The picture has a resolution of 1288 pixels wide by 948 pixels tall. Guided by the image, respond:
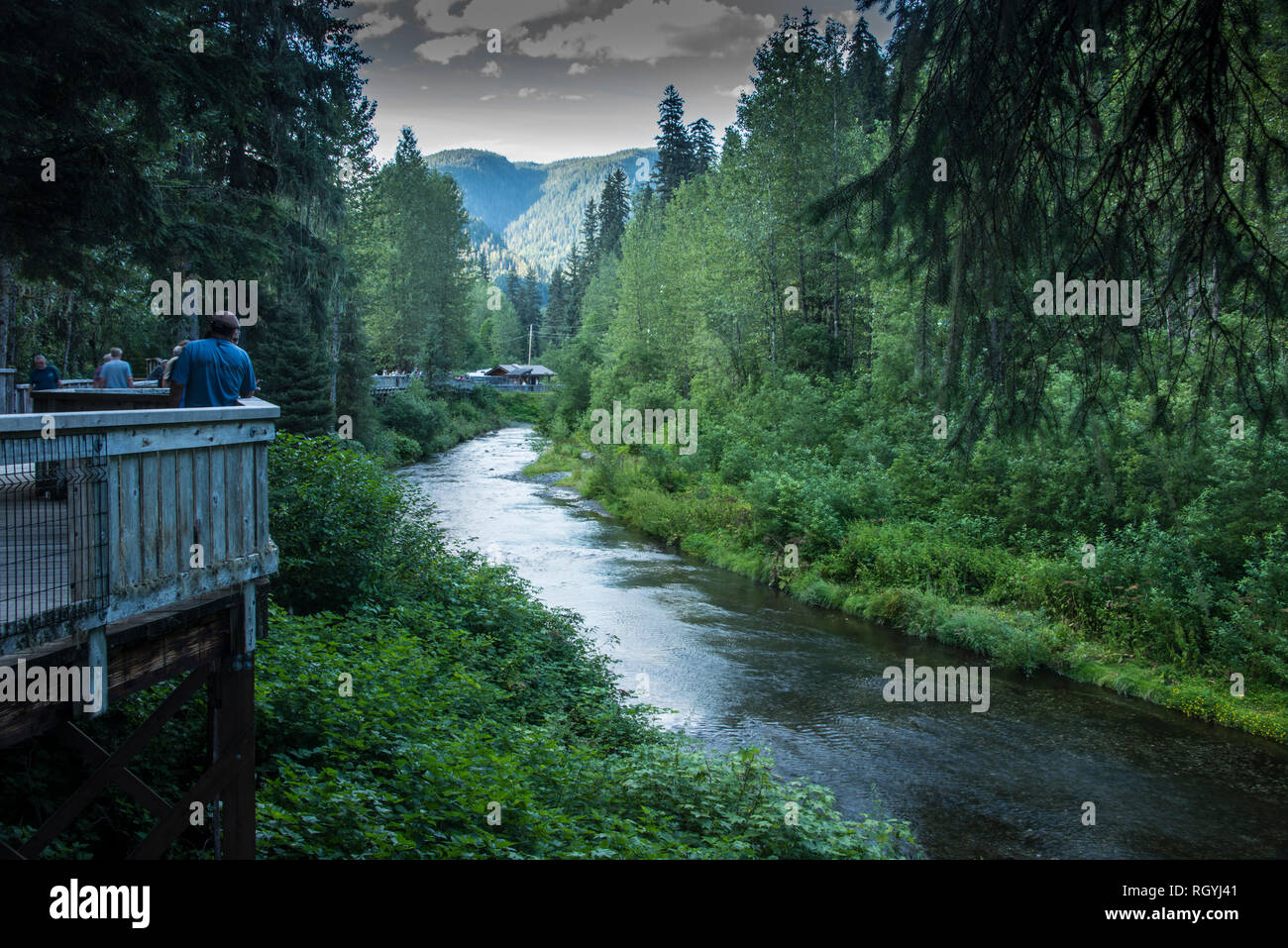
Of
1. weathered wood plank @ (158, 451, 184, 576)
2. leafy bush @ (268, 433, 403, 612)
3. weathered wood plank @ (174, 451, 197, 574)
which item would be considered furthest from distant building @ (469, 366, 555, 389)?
weathered wood plank @ (158, 451, 184, 576)

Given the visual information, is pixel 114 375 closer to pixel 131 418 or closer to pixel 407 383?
pixel 131 418

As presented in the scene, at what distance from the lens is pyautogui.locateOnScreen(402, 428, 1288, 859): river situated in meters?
10.3

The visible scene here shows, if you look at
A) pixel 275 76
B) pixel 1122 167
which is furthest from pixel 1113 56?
pixel 275 76

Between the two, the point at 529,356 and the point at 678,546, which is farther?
the point at 529,356

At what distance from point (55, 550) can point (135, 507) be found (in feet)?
1.73

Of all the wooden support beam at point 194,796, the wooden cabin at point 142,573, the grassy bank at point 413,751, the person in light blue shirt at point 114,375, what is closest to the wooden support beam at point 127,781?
the wooden cabin at point 142,573

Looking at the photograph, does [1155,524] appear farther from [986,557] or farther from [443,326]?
[443,326]

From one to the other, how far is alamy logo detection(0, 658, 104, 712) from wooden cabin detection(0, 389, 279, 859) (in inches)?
1.2

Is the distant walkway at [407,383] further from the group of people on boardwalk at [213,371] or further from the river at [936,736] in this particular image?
the group of people on boardwalk at [213,371]

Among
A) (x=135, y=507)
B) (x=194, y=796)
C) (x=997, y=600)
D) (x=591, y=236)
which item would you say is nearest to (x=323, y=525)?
(x=194, y=796)

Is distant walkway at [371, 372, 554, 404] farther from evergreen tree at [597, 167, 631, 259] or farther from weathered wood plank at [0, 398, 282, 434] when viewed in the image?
weathered wood plank at [0, 398, 282, 434]

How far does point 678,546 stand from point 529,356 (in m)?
97.8

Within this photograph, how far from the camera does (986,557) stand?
19297mm
